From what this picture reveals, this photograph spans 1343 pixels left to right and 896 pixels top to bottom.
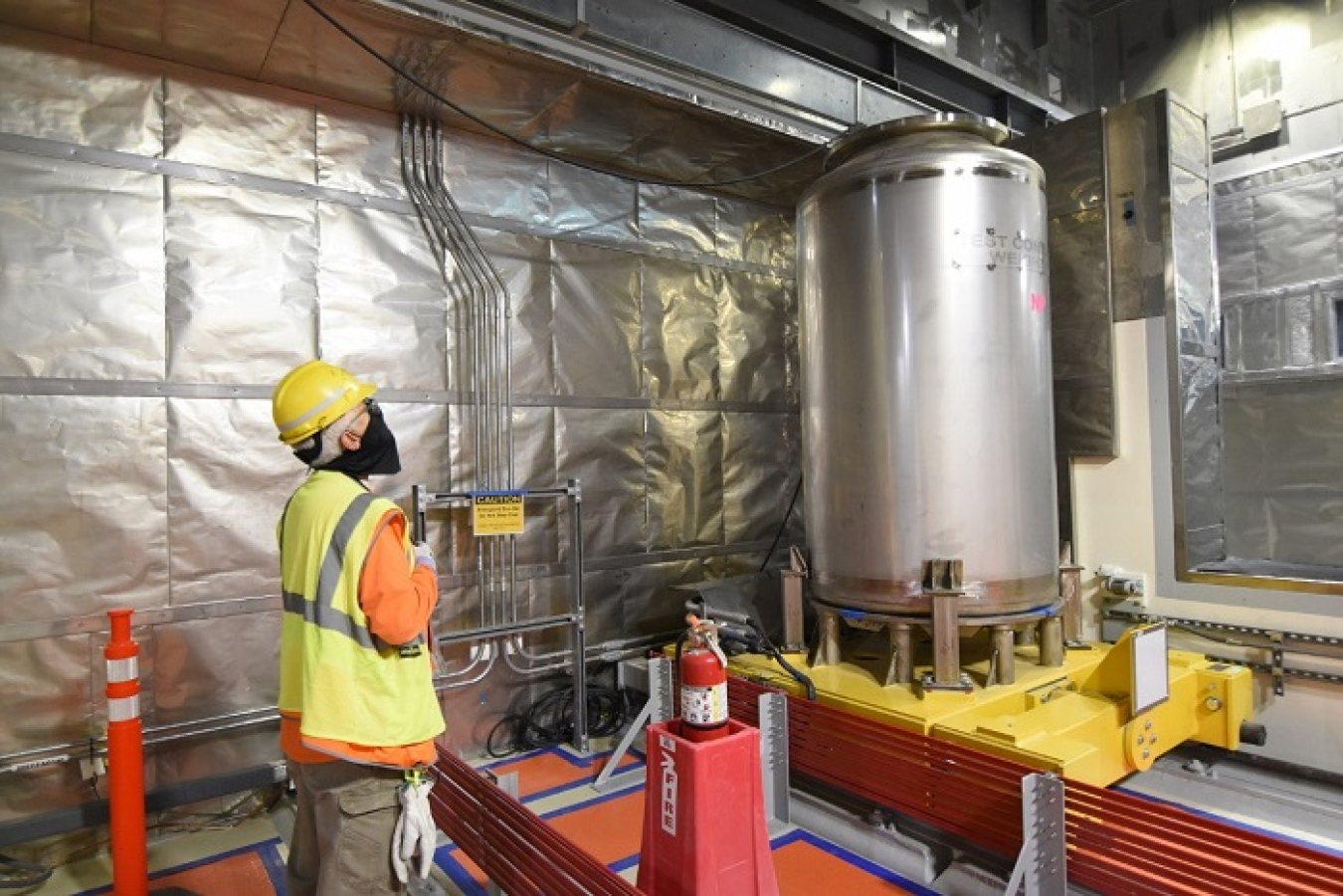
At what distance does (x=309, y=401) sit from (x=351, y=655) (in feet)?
2.16

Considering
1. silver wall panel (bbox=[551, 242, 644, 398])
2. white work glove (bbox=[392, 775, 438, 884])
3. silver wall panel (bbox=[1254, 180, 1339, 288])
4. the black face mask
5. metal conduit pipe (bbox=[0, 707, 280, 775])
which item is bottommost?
metal conduit pipe (bbox=[0, 707, 280, 775])

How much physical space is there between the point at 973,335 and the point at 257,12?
9.79 feet

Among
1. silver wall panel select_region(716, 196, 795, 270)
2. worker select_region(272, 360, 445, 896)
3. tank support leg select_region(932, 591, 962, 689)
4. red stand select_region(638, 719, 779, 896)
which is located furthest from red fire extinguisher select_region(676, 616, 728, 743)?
silver wall panel select_region(716, 196, 795, 270)

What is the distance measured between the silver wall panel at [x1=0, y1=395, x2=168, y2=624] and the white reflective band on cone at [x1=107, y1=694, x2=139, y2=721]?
0.74 metres

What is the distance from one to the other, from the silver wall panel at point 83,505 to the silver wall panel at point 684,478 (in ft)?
8.19

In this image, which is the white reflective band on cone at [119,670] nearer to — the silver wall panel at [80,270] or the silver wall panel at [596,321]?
the silver wall panel at [80,270]

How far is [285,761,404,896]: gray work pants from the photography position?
2.03 m

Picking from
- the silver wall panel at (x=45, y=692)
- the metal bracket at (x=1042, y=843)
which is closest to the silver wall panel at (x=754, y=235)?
the metal bracket at (x=1042, y=843)

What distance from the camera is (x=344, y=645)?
1.99m

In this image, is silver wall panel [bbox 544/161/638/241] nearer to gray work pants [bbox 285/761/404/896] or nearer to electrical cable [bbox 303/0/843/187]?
electrical cable [bbox 303/0/843/187]

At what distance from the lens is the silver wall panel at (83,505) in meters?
3.05

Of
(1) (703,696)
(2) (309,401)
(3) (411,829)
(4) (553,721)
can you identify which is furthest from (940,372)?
(4) (553,721)

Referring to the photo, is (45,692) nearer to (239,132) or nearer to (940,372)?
(239,132)

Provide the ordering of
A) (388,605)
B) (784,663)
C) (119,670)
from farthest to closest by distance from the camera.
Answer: (784,663) < (119,670) < (388,605)
